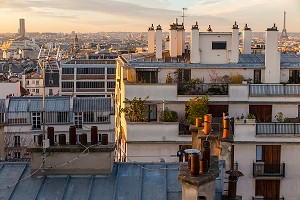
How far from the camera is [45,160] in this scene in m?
12.8

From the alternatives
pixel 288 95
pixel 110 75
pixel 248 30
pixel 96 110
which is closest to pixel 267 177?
pixel 288 95

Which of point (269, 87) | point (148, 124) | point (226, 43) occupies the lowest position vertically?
point (148, 124)

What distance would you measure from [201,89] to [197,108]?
2.47 meters

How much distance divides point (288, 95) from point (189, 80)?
5320 millimetres

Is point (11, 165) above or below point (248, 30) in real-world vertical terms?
below

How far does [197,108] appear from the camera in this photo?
2858cm

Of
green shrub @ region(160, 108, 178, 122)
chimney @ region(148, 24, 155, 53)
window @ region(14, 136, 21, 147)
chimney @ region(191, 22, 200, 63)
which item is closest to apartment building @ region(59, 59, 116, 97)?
window @ region(14, 136, 21, 147)

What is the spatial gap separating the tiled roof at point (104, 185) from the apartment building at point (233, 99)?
1206 centimetres

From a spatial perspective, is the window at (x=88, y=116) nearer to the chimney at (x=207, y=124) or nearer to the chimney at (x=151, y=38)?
the chimney at (x=151, y=38)

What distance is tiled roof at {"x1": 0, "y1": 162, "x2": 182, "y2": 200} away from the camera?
12.2 metres

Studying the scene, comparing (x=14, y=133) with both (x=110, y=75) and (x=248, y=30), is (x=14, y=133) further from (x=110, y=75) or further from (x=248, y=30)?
(x=110, y=75)

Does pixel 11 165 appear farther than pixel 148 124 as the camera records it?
No

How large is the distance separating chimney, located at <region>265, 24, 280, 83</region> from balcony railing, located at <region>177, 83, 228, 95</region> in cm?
283

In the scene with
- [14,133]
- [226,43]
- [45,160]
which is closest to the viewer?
[45,160]
